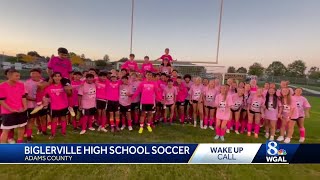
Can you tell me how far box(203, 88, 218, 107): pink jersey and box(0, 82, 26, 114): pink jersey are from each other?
5091 mm

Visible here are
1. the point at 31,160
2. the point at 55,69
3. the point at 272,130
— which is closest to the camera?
the point at 31,160

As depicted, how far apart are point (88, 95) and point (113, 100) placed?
702 mm

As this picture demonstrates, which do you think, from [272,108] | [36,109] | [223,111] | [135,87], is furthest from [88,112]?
[272,108]

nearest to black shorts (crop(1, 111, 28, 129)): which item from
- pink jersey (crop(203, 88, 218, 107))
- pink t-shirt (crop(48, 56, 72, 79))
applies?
pink t-shirt (crop(48, 56, 72, 79))

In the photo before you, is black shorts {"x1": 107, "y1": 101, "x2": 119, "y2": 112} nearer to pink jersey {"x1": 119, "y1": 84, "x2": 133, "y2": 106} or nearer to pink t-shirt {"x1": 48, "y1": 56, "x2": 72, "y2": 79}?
pink jersey {"x1": 119, "y1": 84, "x2": 133, "y2": 106}

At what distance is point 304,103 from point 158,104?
427 cm

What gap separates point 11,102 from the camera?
4.52m

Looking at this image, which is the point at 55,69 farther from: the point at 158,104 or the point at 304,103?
the point at 304,103

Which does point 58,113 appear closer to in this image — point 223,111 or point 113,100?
point 113,100

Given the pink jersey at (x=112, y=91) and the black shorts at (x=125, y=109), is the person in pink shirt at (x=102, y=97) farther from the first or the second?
the black shorts at (x=125, y=109)

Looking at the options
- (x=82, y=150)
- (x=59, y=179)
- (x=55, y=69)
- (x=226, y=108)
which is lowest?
(x=59, y=179)

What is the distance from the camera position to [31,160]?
12.7ft

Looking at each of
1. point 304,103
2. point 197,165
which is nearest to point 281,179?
point 197,165

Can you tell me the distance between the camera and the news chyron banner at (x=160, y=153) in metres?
3.84
